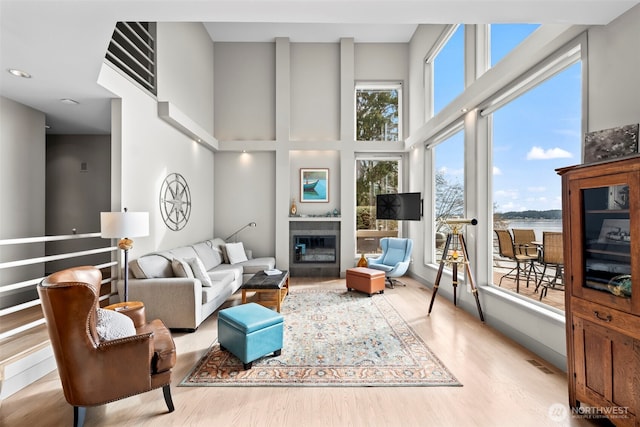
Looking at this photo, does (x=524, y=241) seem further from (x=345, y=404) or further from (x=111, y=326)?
(x=111, y=326)

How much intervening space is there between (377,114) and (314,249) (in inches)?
133

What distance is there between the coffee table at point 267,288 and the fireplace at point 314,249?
1991mm

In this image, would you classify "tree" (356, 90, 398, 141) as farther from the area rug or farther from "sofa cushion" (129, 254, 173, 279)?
"sofa cushion" (129, 254, 173, 279)

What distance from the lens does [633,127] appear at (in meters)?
1.87

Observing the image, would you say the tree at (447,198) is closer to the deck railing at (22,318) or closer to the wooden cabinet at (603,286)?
the wooden cabinet at (603,286)

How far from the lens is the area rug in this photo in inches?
92.5

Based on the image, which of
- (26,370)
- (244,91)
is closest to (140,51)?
(244,91)

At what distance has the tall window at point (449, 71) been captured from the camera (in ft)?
14.3

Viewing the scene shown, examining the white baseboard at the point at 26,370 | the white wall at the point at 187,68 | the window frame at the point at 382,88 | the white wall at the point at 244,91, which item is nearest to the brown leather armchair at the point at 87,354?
the white baseboard at the point at 26,370

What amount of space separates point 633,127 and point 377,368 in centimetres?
254

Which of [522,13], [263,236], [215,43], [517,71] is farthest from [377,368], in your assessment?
[215,43]

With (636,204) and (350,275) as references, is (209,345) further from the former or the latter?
(636,204)

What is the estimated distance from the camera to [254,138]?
21.1 ft

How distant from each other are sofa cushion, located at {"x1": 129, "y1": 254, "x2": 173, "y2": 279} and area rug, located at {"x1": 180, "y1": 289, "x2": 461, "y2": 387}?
3.87ft
